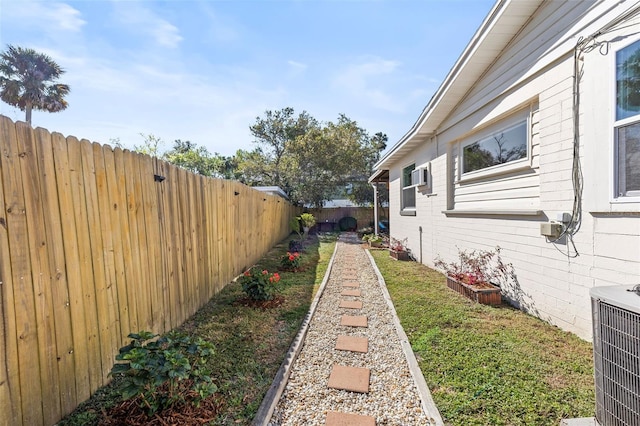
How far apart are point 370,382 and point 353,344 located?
2.33 feet

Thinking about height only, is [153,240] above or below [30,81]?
below

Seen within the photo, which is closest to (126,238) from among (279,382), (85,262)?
(85,262)

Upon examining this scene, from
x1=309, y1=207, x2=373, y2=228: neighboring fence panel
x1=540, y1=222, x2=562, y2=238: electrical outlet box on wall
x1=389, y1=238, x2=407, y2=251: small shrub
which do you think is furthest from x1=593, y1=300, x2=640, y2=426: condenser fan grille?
x1=309, y1=207, x2=373, y2=228: neighboring fence panel

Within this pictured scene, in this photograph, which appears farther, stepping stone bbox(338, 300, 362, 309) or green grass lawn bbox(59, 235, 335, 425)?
stepping stone bbox(338, 300, 362, 309)

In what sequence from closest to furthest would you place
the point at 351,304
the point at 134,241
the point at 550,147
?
1. the point at 134,241
2. the point at 550,147
3. the point at 351,304

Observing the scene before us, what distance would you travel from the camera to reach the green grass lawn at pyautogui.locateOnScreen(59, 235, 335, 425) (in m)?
2.05

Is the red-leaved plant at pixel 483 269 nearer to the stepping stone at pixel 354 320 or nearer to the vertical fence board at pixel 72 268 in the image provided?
the stepping stone at pixel 354 320

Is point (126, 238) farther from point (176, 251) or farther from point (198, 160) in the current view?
point (198, 160)

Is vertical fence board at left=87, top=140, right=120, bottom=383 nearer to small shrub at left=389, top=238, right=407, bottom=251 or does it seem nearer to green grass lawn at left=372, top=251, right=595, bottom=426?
green grass lawn at left=372, top=251, right=595, bottom=426

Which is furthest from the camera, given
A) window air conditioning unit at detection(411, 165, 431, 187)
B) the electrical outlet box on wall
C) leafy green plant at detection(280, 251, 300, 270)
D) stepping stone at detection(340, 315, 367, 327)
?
window air conditioning unit at detection(411, 165, 431, 187)

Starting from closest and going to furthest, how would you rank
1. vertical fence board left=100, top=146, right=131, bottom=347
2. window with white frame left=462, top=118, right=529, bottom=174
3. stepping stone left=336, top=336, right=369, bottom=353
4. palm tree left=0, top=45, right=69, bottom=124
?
vertical fence board left=100, top=146, right=131, bottom=347
stepping stone left=336, top=336, right=369, bottom=353
window with white frame left=462, top=118, right=529, bottom=174
palm tree left=0, top=45, right=69, bottom=124

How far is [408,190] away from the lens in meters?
9.17

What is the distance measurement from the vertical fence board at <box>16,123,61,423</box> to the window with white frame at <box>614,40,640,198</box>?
4.43 meters

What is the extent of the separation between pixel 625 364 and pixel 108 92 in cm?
1439
